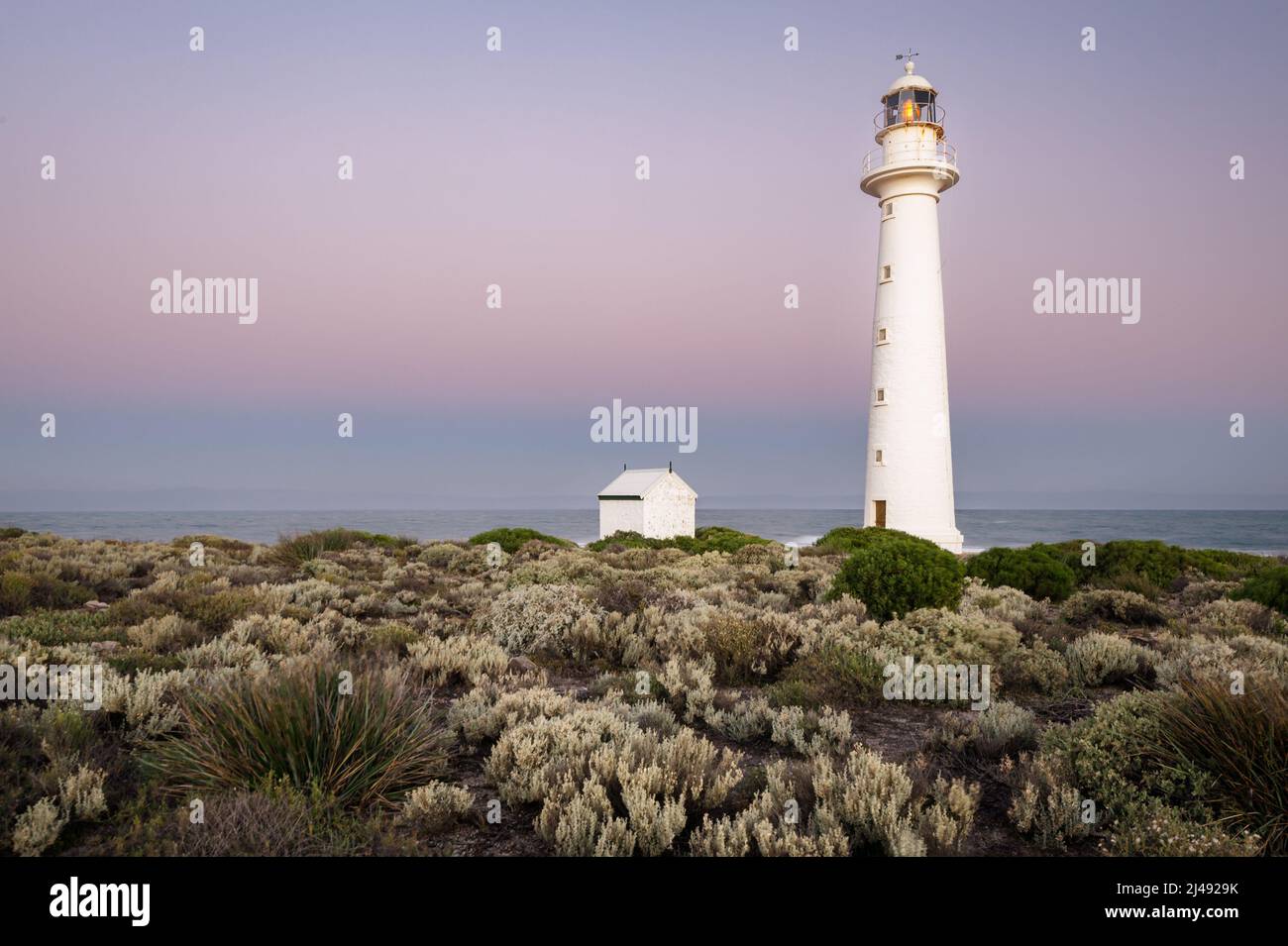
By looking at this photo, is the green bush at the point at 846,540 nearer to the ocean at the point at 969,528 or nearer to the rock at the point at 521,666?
the rock at the point at 521,666

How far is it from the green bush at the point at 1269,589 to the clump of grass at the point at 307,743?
1283cm

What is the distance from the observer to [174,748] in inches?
176

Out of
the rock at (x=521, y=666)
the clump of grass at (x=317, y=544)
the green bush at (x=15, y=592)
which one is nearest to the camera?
the rock at (x=521, y=666)

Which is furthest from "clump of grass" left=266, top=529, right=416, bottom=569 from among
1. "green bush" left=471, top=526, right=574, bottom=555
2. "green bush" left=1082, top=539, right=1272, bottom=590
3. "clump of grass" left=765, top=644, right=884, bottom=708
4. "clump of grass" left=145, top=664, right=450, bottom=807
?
"green bush" left=1082, top=539, right=1272, bottom=590

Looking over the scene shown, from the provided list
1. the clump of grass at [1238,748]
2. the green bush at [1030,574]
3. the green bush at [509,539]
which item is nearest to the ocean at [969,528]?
the green bush at [509,539]

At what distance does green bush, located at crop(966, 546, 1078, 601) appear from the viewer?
543 inches

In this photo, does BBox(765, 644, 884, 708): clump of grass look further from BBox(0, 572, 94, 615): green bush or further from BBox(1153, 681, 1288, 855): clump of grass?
BBox(0, 572, 94, 615): green bush

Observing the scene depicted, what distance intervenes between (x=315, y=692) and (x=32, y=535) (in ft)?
61.8

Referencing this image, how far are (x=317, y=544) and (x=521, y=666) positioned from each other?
41.2 ft

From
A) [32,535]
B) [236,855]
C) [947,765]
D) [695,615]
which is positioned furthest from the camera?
[32,535]

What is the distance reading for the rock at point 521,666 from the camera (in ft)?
24.3

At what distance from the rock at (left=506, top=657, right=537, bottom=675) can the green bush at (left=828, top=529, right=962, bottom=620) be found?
5.18 metres
